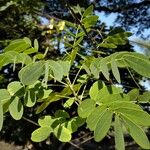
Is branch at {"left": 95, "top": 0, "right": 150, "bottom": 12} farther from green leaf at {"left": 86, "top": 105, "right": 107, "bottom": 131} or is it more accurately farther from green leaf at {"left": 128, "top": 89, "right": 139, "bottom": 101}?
green leaf at {"left": 86, "top": 105, "right": 107, "bottom": 131}

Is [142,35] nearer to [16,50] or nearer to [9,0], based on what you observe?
[9,0]

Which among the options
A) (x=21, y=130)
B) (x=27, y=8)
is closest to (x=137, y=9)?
(x=21, y=130)

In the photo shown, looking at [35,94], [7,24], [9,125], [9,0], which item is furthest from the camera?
[9,125]

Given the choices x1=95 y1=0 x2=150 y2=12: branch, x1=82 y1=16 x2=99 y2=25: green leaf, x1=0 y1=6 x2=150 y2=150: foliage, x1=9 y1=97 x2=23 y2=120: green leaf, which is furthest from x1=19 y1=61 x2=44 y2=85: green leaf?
x1=95 y1=0 x2=150 y2=12: branch

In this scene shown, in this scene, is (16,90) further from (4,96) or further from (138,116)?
(138,116)

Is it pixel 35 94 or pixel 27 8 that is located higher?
pixel 35 94

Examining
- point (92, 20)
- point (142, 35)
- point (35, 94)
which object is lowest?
point (142, 35)

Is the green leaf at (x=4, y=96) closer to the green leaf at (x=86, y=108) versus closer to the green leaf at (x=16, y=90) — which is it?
the green leaf at (x=16, y=90)
